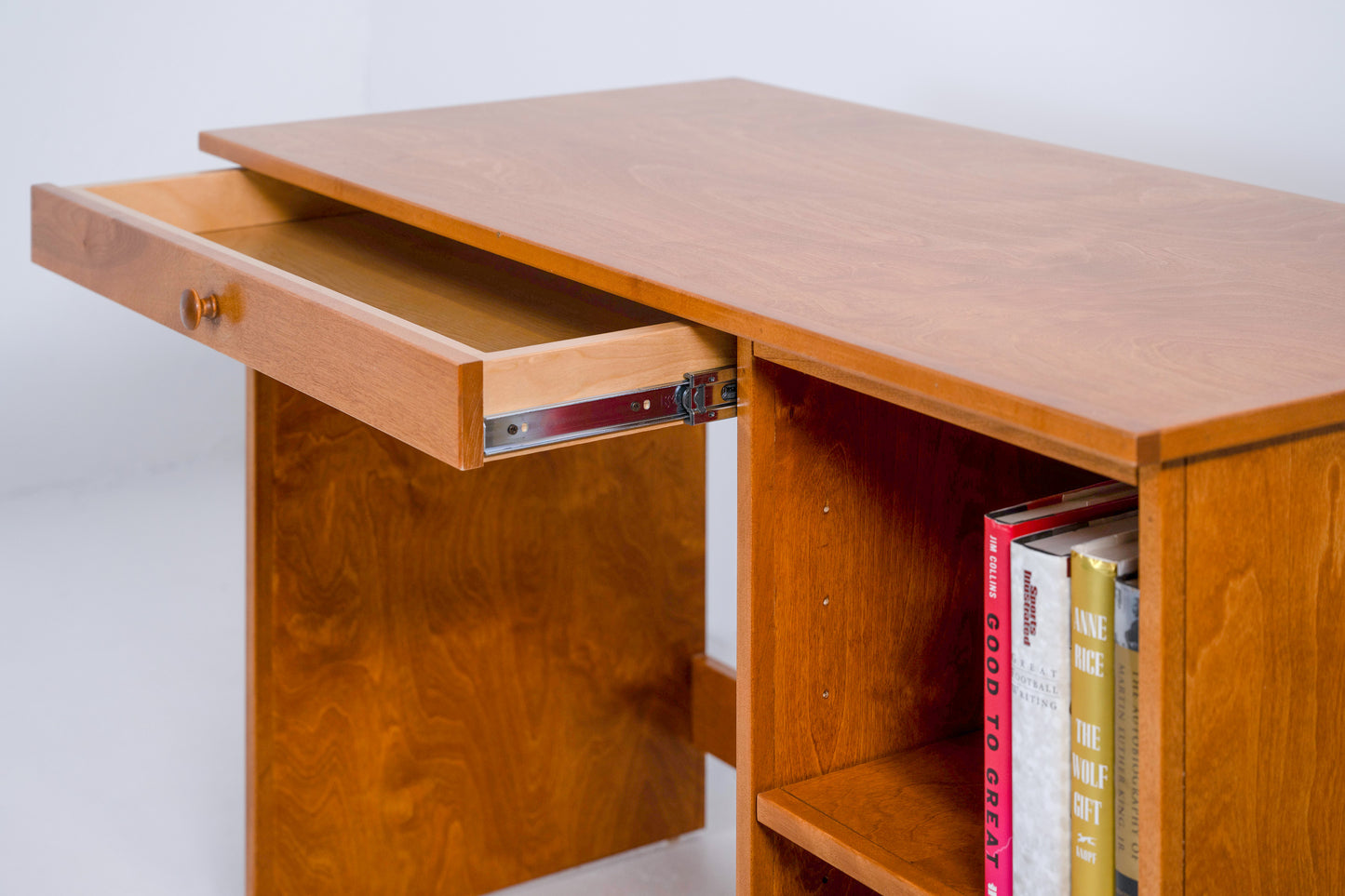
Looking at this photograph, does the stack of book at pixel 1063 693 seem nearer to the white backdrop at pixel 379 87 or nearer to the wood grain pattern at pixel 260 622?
the wood grain pattern at pixel 260 622

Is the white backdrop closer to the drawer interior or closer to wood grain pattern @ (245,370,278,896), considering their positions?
wood grain pattern @ (245,370,278,896)

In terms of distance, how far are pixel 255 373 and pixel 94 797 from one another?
79 centimetres

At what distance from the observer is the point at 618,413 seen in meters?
1.04

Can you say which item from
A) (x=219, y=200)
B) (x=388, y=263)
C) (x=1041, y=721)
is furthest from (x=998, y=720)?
(x=219, y=200)

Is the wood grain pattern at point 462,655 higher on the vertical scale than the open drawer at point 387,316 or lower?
lower

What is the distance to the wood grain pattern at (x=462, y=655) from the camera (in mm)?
1668

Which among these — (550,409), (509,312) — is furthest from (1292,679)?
(509,312)

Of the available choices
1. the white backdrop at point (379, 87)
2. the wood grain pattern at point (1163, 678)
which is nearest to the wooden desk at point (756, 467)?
the wood grain pattern at point (1163, 678)

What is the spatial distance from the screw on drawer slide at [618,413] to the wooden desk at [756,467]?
0.01 m

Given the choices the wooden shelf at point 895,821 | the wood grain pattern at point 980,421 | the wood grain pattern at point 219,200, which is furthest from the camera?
the wood grain pattern at point 219,200

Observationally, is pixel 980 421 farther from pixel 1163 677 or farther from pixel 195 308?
pixel 195 308

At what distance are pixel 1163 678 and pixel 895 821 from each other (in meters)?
0.34

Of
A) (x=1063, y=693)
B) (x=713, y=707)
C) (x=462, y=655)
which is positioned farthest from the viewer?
(x=713, y=707)

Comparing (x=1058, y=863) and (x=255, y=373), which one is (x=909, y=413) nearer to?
(x=1058, y=863)
